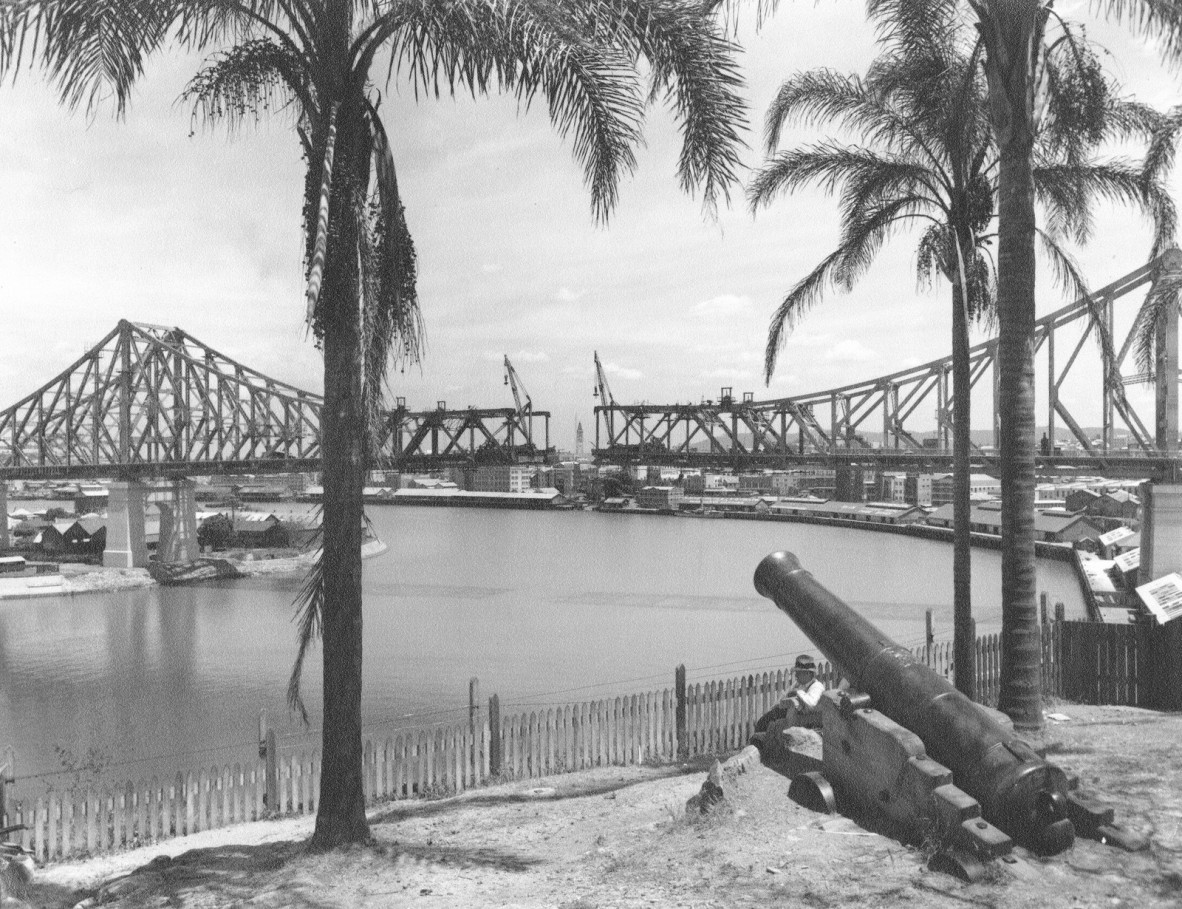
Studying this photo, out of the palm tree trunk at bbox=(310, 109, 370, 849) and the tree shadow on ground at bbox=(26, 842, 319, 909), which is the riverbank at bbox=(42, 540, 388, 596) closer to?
the tree shadow on ground at bbox=(26, 842, 319, 909)

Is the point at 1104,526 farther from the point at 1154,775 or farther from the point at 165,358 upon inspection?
the point at 165,358

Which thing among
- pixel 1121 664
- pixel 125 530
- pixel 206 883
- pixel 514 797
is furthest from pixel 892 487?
pixel 206 883

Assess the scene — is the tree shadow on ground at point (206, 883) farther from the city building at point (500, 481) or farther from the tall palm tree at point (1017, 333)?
the city building at point (500, 481)

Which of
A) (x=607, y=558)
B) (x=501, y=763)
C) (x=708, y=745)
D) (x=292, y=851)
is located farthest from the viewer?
(x=607, y=558)

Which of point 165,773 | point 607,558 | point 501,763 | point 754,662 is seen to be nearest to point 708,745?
point 501,763

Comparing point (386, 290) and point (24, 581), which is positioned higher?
point (386, 290)

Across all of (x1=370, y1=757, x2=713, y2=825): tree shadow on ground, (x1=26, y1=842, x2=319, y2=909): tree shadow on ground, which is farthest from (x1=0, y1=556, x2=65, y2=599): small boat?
(x1=26, y1=842, x2=319, y2=909): tree shadow on ground

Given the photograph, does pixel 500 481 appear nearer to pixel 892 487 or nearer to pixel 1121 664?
pixel 892 487
